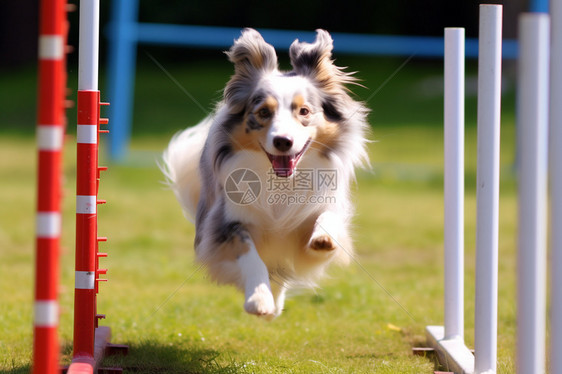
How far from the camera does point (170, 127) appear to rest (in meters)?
14.5

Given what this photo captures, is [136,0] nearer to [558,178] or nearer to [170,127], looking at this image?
[170,127]

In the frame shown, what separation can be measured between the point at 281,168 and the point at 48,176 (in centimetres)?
144

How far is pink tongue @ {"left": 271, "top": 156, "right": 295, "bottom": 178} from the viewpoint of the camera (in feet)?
11.4

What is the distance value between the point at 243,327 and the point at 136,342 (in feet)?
2.19

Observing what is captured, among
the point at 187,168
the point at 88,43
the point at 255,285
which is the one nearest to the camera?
the point at 88,43

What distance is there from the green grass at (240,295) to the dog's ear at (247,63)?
0.91 meters

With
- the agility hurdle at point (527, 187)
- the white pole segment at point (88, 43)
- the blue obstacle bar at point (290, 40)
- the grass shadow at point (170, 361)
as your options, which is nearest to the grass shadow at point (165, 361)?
the grass shadow at point (170, 361)

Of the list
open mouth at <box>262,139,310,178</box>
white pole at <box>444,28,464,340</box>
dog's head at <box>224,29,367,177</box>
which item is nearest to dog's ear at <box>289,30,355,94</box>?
dog's head at <box>224,29,367,177</box>

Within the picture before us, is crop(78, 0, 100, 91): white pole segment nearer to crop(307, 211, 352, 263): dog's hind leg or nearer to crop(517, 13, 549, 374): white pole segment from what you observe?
crop(307, 211, 352, 263): dog's hind leg

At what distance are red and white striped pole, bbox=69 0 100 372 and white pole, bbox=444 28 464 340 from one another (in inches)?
69.0

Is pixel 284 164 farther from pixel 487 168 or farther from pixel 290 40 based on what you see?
pixel 290 40

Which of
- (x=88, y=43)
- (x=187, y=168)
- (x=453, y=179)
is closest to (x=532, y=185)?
(x=453, y=179)

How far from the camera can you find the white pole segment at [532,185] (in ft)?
7.45

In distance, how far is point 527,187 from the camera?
2350 millimetres
